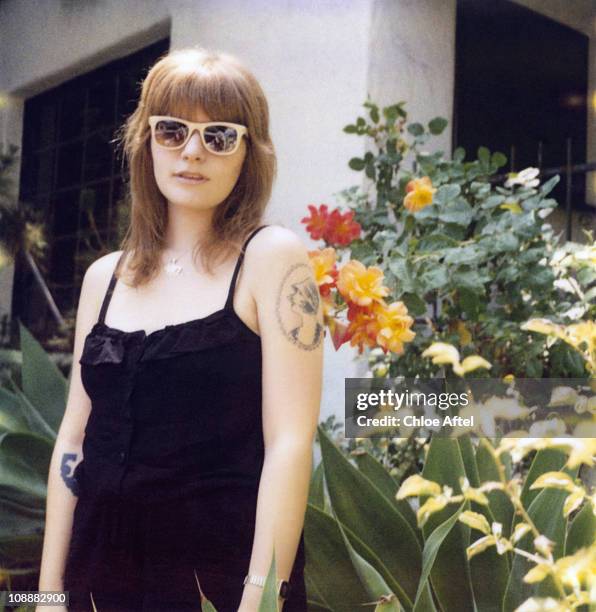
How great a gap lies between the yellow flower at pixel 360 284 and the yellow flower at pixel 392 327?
0.03 meters

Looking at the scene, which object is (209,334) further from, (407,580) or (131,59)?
(131,59)

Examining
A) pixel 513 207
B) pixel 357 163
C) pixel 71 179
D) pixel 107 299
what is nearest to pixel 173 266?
pixel 107 299

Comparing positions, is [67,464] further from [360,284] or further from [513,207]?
[513,207]

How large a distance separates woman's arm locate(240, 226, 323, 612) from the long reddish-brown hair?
99mm

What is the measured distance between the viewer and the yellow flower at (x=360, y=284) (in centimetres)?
154

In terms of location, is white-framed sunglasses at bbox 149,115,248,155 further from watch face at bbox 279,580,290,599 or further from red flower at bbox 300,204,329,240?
red flower at bbox 300,204,329,240

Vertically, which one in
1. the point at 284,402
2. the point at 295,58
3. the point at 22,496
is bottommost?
the point at 22,496

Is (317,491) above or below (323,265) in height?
below

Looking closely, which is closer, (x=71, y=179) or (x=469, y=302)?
(x=469, y=302)

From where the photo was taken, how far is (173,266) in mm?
1366

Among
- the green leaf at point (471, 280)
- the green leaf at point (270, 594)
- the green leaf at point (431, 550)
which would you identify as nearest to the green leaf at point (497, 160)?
the green leaf at point (471, 280)

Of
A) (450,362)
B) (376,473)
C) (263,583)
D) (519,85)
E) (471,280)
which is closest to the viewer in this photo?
(263,583)

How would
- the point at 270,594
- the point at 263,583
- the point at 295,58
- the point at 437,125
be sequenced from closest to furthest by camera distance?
the point at 270,594
the point at 263,583
the point at 437,125
the point at 295,58

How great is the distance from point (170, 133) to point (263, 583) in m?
0.66
